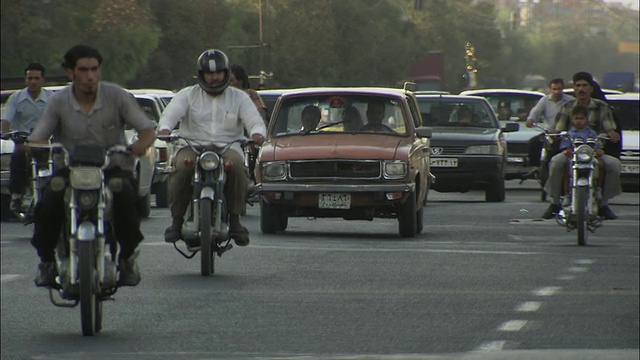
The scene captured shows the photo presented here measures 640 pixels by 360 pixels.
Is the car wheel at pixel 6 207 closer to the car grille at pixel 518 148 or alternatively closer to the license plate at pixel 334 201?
the license plate at pixel 334 201

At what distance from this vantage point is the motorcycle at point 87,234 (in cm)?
1266

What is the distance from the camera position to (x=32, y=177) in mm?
13555

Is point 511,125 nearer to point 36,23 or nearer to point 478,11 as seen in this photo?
point 478,11

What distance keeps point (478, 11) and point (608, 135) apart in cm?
206

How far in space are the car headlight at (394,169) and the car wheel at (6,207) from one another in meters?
2.67

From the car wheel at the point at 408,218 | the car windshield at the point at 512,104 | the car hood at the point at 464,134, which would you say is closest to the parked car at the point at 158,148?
the car wheel at the point at 408,218

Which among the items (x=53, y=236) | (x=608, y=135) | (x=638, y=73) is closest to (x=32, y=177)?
(x=53, y=236)

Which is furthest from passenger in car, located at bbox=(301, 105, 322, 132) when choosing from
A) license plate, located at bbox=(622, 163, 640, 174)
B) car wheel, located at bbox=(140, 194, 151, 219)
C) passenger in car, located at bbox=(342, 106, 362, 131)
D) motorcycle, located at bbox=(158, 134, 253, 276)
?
license plate, located at bbox=(622, 163, 640, 174)

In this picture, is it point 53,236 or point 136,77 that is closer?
point 53,236

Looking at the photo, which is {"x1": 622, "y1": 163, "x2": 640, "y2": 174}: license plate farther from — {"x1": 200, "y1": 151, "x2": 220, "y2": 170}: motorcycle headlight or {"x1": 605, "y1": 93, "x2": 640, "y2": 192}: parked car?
{"x1": 200, "y1": 151, "x2": 220, "y2": 170}: motorcycle headlight

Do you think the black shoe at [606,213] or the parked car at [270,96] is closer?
the black shoe at [606,213]

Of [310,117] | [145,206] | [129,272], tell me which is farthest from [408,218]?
[129,272]

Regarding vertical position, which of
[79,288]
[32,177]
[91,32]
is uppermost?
[91,32]

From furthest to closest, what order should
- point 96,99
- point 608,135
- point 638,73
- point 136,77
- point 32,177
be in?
point 638,73 < point 136,77 < point 608,135 < point 32,177 < point 96,99
